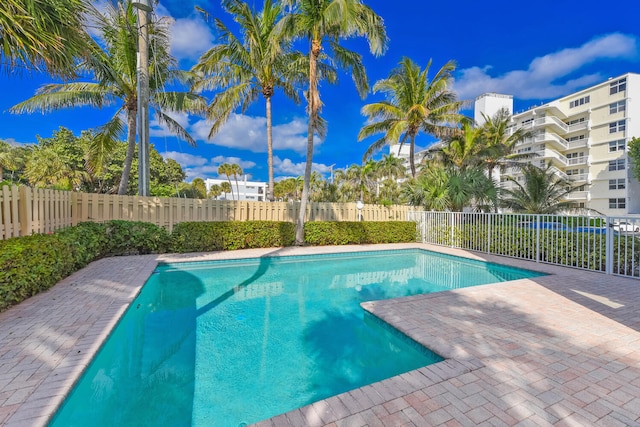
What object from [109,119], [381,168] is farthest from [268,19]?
[381,168]

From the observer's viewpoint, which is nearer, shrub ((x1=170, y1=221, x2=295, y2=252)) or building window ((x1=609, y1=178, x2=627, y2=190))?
shrub ((x1=170, y1=221, x2=295, y2=252))

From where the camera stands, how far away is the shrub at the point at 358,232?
12.6m

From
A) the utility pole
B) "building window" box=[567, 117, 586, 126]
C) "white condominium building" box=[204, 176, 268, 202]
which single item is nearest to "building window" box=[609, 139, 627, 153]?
"building window" box=[567, 117, 586, 126]

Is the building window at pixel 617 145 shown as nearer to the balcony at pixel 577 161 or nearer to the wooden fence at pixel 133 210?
the balcony at pixel 577 161

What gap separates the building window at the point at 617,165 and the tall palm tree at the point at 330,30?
A: 110ft

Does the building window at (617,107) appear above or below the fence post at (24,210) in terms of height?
above

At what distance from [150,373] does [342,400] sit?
7.55ft

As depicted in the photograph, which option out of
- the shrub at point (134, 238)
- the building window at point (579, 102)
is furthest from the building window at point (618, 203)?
the shrub at point (134, 238)

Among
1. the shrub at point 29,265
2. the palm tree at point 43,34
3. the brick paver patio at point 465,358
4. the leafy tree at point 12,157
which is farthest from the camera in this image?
the leafy tree at point 12,157

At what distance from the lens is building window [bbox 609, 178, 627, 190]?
95.0 ft

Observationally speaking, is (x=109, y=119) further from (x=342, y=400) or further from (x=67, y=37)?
(x=342, y=400)

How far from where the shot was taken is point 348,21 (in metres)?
8.99

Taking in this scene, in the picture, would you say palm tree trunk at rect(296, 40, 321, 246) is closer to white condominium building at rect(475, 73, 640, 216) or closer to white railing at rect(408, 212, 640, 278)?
white railing at rect(408, 212, 640, 278)

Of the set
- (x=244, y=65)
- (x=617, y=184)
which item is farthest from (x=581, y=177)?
Answer: (x=244, y=65)
